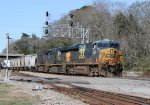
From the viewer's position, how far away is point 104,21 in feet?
308

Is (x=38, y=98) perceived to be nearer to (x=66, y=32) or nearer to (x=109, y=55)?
(x=109, y=55)

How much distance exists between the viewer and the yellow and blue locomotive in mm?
37531

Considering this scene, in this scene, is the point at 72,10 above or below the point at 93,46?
above

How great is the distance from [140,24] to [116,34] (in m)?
7.71

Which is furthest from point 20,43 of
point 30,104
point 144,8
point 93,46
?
point 30,104

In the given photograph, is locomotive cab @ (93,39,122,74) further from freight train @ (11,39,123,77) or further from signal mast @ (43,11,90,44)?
signal mast @ (43,11,90,44)

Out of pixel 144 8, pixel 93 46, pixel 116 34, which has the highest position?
pixel 144 8

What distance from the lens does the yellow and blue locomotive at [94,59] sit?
3753cm

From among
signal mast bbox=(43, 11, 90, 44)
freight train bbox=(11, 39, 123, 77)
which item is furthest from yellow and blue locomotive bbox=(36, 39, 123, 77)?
signal mast bbox=(43, 11, 90, 44)

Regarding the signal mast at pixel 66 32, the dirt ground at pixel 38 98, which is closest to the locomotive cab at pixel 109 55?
the dirt ground at pixel 38 98

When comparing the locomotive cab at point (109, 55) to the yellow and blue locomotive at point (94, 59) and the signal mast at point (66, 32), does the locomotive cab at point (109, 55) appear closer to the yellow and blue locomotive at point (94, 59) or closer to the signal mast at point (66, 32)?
the yellow and blue locomotive at point (94, 59)

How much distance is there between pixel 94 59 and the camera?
38594 mm

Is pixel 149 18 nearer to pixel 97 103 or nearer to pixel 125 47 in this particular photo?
pixel 125 47

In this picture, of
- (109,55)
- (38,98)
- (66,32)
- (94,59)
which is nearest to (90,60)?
(94,59)
